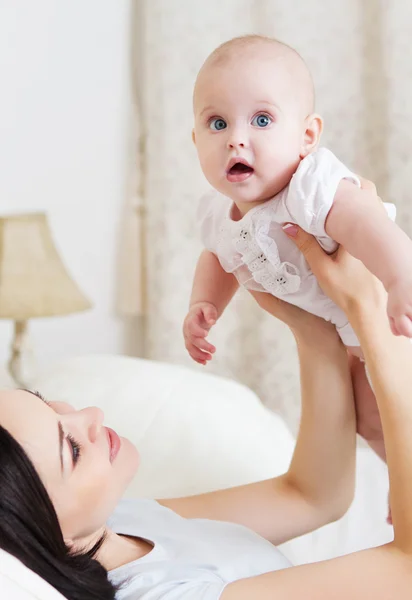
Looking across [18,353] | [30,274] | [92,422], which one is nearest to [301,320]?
[92,422]

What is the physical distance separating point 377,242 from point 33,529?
568 mm

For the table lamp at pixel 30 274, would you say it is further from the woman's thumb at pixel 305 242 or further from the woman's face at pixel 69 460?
the woman's thumb at pixel 305 242

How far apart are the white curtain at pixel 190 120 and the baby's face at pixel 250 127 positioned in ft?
4.42

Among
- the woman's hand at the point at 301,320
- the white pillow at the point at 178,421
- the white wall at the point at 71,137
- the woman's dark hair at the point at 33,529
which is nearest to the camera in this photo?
the woman's dark hair at the point at 33,529

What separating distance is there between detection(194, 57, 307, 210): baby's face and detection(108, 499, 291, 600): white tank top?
1.76 feet

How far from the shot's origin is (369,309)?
44.0 inches

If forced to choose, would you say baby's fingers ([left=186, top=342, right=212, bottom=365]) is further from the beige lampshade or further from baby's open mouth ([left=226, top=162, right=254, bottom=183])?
the beige lampshade

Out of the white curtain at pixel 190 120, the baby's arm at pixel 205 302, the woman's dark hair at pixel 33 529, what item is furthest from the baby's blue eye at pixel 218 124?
the white curtain at pixel 190 120

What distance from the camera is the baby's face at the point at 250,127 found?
1105 mm

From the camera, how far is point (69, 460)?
1066 mm

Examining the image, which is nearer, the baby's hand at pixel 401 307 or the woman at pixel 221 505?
the baby's hand at pixel 401 307

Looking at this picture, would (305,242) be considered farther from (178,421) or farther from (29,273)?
(29,273)

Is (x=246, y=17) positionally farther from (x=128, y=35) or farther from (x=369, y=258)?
(x=369, y=258)

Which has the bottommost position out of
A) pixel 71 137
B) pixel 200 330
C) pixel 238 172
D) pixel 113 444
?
pixel 113 444
